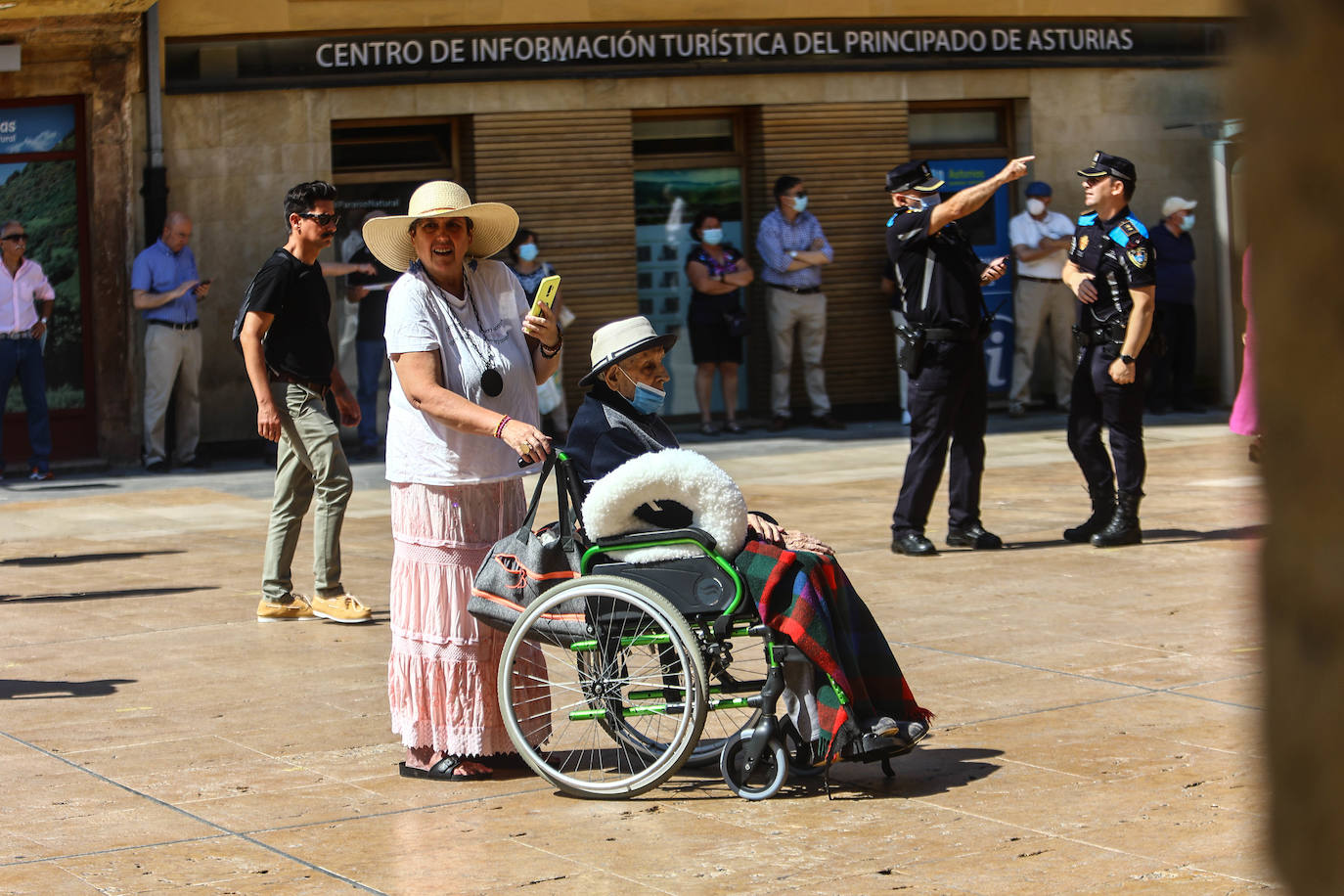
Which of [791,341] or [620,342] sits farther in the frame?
[791,341]

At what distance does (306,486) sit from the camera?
8.62m

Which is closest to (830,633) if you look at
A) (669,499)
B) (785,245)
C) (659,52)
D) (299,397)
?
(669,499)

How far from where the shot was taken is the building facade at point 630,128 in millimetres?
16031

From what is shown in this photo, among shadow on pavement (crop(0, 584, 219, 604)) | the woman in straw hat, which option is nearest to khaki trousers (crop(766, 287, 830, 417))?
shadow on pavement (crop(0, 584, 219, 604))

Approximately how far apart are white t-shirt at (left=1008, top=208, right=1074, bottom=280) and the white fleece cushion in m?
13.3

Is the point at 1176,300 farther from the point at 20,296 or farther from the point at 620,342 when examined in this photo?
the point at 620,342

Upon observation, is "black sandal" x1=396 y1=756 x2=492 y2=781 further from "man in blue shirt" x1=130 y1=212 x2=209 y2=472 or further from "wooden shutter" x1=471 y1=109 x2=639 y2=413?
"wooden shutter" x1=471 y1=109 x2=639 y2=413

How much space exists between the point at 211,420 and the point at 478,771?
11.2 metres

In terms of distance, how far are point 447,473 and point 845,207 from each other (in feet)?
41.4

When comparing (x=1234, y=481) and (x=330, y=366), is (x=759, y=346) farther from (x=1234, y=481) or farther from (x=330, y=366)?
(x=330, y=366)

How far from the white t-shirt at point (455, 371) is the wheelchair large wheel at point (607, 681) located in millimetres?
628

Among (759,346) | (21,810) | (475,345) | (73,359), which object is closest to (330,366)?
(475,345)

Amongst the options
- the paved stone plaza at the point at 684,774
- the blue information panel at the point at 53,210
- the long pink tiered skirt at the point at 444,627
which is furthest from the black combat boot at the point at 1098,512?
the blue information panel at the point at 53,210

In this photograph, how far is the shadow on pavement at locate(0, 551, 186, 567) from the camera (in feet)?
34.9
